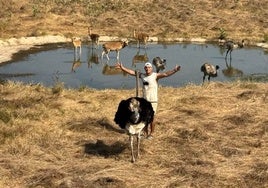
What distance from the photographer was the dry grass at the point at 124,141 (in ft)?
35.1

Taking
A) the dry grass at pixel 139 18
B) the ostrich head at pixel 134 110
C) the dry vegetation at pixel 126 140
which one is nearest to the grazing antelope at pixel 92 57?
the dry grass at pixel 139 18

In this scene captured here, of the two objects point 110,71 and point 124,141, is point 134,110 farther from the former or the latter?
point 110,71

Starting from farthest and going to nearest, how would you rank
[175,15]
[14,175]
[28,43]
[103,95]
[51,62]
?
[175,15] → [28,43] → [51,62] → [103,95] → [14,175]

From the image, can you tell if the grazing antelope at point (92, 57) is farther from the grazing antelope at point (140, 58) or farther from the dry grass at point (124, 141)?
the dry grass at point (124, 141)

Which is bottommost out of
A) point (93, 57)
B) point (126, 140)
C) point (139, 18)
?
point (126, 140)

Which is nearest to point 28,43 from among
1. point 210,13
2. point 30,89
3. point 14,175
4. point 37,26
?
point 37,26

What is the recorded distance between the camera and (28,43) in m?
33.8

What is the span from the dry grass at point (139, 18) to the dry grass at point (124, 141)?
65.6 ft

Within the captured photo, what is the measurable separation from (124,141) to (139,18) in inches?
1267

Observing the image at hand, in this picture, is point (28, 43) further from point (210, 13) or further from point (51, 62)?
point (210, 13)

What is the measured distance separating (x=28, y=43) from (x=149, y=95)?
2273 centimetres

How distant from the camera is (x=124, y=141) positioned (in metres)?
13.1

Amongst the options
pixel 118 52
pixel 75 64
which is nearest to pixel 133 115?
pixel 75 64

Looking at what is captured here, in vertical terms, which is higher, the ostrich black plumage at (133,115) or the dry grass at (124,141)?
the ostrich black plumage at (133,115)
